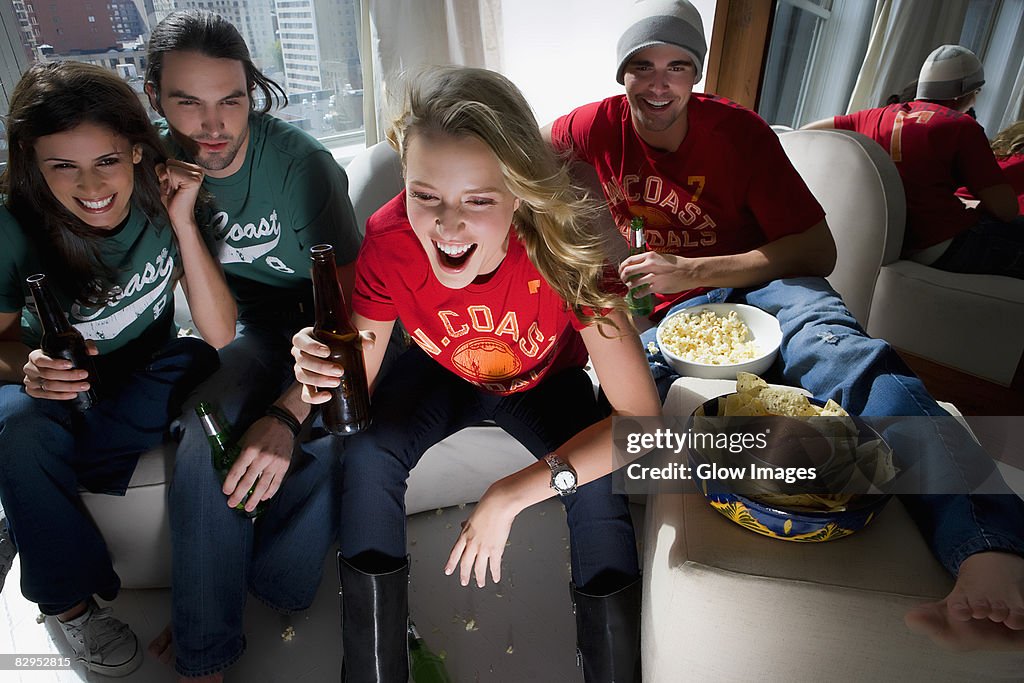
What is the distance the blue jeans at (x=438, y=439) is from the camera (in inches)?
44.6

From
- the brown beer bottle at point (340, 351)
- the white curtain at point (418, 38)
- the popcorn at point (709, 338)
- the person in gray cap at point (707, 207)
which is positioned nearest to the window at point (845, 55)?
the person in gray cap at point (707, 207)

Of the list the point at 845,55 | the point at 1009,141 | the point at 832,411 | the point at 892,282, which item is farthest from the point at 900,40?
the point at 832,411

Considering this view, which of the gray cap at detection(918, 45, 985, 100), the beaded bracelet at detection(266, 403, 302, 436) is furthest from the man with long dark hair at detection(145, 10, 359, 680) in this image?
the gray cap at detection(918, 45, 985, 100)

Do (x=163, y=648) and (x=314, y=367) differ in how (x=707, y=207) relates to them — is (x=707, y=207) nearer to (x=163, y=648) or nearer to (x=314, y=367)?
(x=314, y=367)

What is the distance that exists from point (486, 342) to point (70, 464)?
2.73 ft

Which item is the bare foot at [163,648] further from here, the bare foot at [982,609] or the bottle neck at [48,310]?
the bare foot at [982,609]

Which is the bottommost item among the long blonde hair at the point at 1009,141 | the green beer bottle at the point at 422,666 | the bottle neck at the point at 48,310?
the green beer bottle at the point at 422,666

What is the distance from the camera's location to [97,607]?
4.35 ft

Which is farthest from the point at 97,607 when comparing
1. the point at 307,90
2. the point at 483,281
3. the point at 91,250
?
the point at 307,90

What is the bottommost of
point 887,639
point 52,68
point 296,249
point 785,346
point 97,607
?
point 97,607

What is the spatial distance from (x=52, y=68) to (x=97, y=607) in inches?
41.1

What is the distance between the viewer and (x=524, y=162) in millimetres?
1014

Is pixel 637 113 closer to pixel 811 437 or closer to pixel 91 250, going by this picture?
pixel 811 437

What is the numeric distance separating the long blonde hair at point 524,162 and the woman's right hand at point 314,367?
356mm
